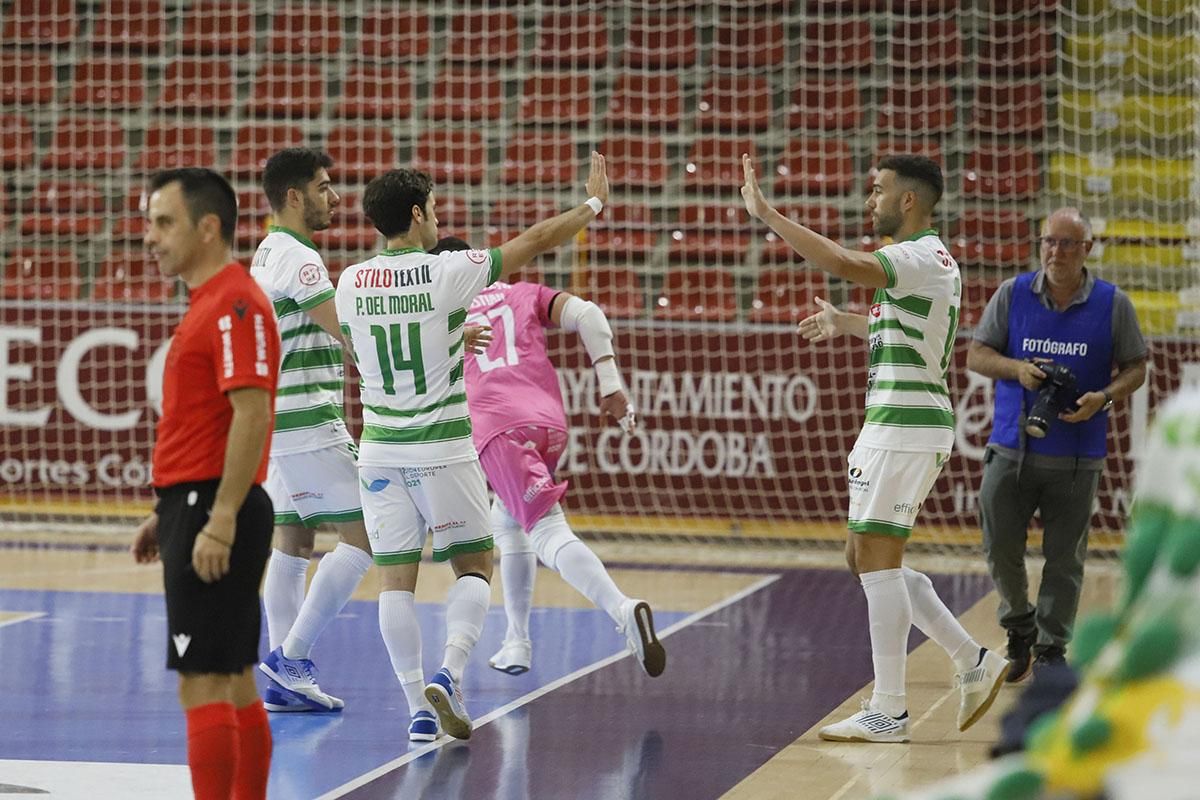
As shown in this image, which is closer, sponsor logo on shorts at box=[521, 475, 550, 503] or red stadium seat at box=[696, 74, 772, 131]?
sponsor logo on shorts at box=[521, 475, 550, 503]

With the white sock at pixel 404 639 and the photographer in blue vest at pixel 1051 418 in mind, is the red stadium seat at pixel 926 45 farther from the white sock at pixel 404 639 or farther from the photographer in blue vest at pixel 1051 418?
the white sock at pixel 404 639

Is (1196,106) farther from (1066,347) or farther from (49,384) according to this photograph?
(49,384)

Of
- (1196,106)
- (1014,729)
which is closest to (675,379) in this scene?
(1196,106)

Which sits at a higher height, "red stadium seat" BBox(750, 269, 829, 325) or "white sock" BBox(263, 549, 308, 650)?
"red stadium seat" BBox(750, 269, 829, 325)

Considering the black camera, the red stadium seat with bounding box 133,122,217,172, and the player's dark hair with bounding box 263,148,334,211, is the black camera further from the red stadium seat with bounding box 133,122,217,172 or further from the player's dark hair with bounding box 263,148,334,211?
the red stadium seat with bounding box 133,122,217,172

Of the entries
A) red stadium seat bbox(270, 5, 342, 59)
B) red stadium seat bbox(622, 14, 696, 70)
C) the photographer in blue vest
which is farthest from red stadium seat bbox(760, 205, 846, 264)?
the photographer in blue vest

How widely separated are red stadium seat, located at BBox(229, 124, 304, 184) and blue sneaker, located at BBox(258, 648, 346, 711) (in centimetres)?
826

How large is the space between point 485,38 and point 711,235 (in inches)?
105

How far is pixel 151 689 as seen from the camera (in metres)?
6.53

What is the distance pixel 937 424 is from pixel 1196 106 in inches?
259

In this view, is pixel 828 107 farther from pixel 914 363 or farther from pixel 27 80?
pixel 914 363

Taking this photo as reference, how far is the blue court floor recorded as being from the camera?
205 inches

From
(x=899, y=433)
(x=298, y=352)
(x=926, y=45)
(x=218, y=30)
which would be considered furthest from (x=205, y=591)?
(x=218, y=30)

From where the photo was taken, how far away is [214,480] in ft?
13.1
